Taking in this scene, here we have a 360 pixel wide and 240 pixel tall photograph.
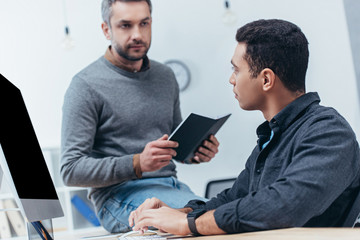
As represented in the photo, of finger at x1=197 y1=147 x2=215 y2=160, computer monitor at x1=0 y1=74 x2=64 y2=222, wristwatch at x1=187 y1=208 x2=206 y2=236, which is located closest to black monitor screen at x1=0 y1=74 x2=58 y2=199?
computer monitor at x1=0 y1=74 x2=64 y2=222

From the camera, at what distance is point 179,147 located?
74.3 inches

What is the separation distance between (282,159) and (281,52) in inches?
11.8

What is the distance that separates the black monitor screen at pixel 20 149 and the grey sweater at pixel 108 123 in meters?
0.46

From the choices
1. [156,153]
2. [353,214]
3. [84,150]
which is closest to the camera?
[353,214]

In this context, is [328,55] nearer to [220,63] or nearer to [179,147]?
[220,63]

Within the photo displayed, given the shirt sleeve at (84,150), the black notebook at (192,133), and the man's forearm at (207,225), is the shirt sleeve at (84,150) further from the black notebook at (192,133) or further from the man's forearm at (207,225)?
the man's forearm at (207,225)

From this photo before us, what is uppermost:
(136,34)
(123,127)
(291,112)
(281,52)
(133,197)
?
(136,34)

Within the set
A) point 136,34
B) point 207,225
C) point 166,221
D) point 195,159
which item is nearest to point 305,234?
point 207,225

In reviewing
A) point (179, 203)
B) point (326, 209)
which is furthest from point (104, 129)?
point (326, 209)

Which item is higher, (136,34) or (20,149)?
(136,34)

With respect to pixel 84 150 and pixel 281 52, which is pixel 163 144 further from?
pixel 281 52

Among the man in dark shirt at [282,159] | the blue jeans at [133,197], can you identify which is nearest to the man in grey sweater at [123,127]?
the blue jeans at [133,197]

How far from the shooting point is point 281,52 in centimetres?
127

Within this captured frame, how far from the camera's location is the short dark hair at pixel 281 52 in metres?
1.27
